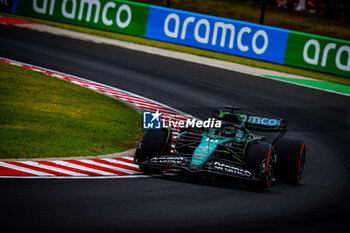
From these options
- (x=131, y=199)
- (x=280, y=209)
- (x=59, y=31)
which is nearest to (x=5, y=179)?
(x=131, y=199)

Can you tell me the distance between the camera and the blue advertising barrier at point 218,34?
2380 cm

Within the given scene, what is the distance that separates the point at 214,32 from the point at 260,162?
15943 mm

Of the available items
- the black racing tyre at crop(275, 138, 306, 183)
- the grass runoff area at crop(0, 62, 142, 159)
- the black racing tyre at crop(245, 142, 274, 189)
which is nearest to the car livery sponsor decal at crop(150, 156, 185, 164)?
the black racing tyre at crop(245, 142, 274, 189)

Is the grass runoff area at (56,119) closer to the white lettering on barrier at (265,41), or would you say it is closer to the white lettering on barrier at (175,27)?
the white lettering on barrier at (175,27)

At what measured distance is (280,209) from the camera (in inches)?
336

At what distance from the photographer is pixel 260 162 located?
9.56m

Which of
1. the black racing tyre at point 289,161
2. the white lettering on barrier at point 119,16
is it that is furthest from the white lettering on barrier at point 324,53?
the black racing tyre at point 289,161

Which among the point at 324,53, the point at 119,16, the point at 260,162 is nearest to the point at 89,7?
the point at 119,16

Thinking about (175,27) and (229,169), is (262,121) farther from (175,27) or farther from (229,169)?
(175,27)

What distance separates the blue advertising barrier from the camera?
78.1 feet

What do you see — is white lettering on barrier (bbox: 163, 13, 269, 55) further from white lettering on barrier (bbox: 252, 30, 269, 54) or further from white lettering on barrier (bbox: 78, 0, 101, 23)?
white lettering on barrier (bbox: 78, 0, 101, 23)

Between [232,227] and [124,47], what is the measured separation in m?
17.4

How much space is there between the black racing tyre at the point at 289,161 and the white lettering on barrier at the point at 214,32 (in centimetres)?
1380

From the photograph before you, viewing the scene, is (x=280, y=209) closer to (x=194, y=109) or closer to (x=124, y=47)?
(x=194, y=109)
